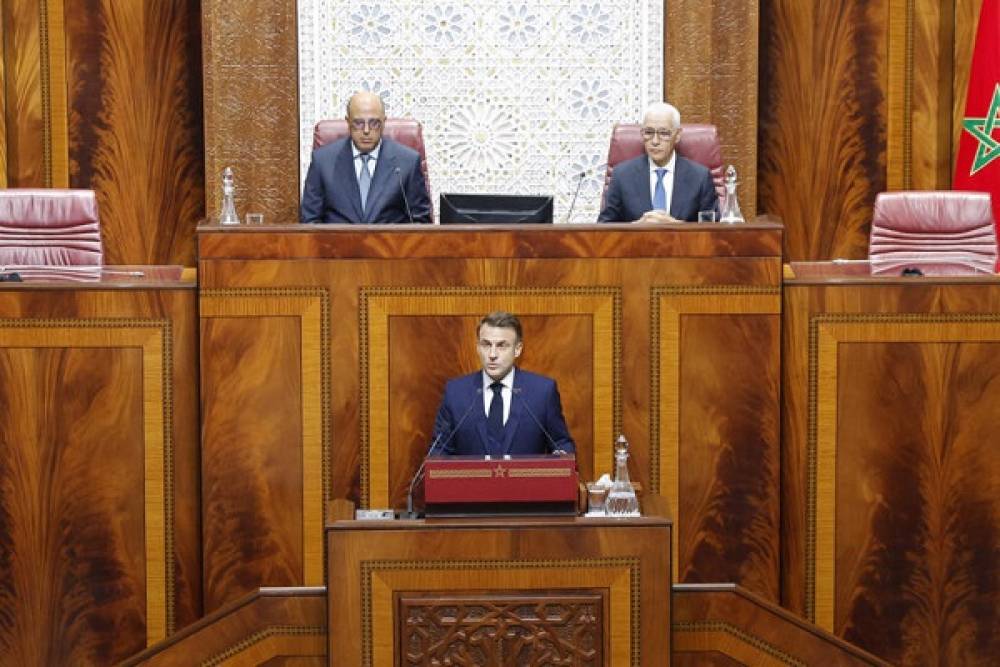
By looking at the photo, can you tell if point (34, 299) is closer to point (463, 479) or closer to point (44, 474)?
point (44, 474)

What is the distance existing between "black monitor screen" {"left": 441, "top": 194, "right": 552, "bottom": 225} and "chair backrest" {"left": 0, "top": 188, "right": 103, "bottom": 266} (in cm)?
158

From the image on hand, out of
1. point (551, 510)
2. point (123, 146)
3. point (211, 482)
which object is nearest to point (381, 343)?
point (211, 482)

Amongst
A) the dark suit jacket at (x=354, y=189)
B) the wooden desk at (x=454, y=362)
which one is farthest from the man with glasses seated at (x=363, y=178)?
the wooden desk at (x=454, y=362)

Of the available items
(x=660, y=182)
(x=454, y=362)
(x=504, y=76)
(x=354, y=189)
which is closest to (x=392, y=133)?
(x=354, y=189)

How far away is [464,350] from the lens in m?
6.04

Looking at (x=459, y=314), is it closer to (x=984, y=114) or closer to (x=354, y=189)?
(x=354, y=189)

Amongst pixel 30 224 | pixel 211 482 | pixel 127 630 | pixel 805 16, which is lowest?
pixel 127 630

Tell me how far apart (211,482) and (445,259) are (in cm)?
104

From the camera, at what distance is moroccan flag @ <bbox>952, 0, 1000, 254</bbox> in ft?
26.4

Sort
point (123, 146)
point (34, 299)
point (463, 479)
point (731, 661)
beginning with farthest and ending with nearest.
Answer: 1. point (123, 146)
2. point (34, 299)
3. point (731, 661)
4. point (463, 479)

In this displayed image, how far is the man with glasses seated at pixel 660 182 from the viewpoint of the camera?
7047 millimetres

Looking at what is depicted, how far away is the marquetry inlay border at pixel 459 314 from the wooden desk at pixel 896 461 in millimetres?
584

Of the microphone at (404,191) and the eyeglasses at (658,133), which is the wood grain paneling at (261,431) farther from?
the eyeglasses at (658,133)

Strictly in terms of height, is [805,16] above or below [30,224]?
above
